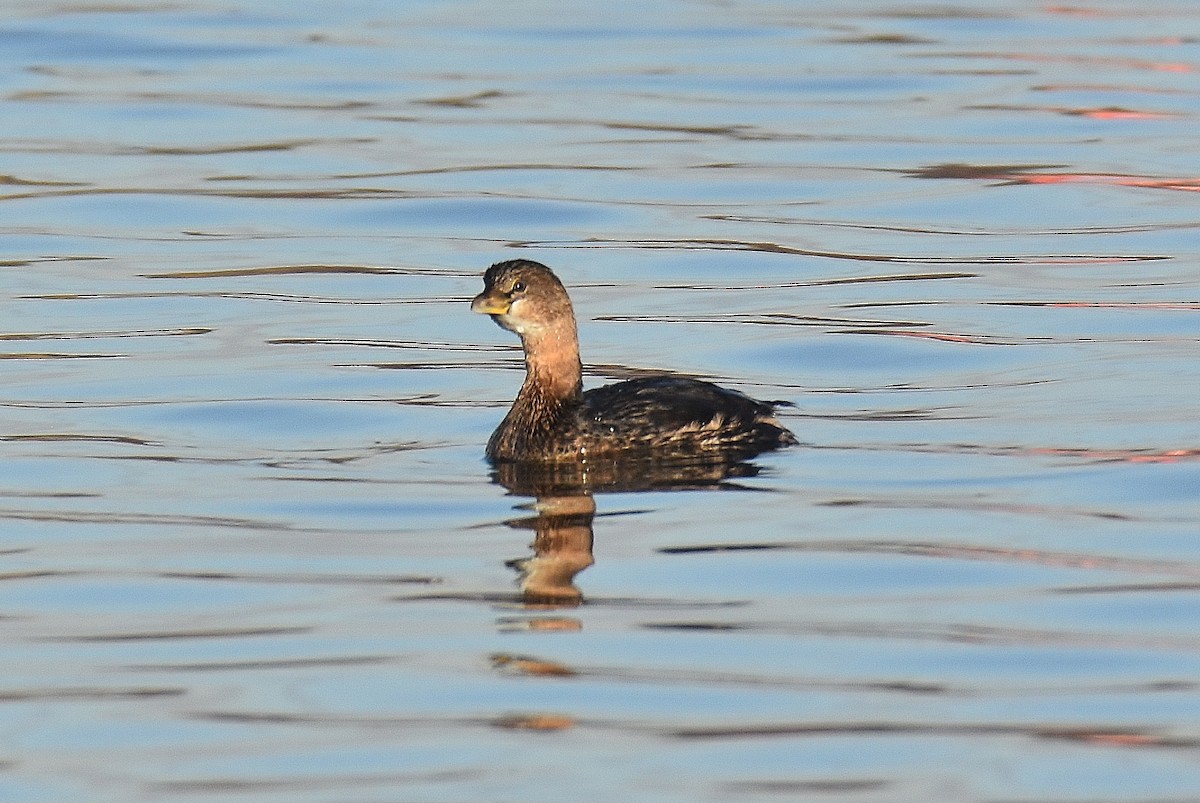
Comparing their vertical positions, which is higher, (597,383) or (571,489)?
(597,383)

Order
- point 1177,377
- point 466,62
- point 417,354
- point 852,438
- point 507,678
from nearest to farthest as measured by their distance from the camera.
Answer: point 507,678 < point 852,438 < point 1177,377 < point 417,354 < point 466,62

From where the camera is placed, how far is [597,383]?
41.1 feet

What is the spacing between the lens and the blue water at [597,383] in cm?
684

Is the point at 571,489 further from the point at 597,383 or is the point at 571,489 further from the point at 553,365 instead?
the point at 597,383

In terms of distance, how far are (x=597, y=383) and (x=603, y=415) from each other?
2.03 meters

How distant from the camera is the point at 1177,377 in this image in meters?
11.9

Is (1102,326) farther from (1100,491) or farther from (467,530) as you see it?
(467,530)

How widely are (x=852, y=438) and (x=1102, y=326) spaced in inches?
124

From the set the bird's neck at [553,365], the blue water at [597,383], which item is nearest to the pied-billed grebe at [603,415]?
the bird's neck at [553,365]

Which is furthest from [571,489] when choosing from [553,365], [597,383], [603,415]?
[597,383]

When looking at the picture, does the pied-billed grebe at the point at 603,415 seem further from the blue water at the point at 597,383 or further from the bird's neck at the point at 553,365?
the blue water at the point at 597,383

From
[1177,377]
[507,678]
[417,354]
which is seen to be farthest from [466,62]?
[507,678]

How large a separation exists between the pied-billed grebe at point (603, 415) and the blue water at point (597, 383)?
10.0 inches

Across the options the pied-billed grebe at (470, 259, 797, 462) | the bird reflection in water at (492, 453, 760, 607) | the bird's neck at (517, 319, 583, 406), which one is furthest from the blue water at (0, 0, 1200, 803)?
the bird's neck at (517, 319, 583, 406)
